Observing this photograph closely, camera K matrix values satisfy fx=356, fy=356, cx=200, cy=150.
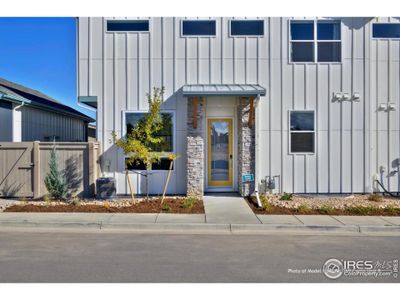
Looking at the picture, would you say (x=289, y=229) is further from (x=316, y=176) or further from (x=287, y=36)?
(x=287, y=36)

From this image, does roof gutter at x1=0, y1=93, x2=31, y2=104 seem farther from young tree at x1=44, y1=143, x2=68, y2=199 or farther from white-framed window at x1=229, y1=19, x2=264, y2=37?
white-framed window at x1=229, y1=19, x2=264, y2=37

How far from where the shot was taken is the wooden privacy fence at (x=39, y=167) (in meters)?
11.8

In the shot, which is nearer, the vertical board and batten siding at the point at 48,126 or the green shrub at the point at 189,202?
the green shrub at the point at 189,202

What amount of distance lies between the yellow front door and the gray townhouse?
54 cm

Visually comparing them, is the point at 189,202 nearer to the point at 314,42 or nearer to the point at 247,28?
the point at 247,28

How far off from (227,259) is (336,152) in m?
7.63

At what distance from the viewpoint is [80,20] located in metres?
11.9

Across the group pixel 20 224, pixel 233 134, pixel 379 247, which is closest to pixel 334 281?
pixel 379 247

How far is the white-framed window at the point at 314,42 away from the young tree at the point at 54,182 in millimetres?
8528

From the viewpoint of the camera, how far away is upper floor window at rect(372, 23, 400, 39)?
12508mm

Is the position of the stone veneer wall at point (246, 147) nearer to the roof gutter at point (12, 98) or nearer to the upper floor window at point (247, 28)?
the upper floor window at point (247, 28)

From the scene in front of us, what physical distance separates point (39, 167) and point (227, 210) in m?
6.57

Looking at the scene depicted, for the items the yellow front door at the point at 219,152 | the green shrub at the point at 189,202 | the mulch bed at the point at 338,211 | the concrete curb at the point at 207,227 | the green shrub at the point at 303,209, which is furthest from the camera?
the yellow front door at the point at 219,152

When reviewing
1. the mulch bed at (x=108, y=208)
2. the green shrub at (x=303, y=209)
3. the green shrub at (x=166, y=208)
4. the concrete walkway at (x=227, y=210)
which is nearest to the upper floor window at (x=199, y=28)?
the concrete walkway at (x=227, y=210)
